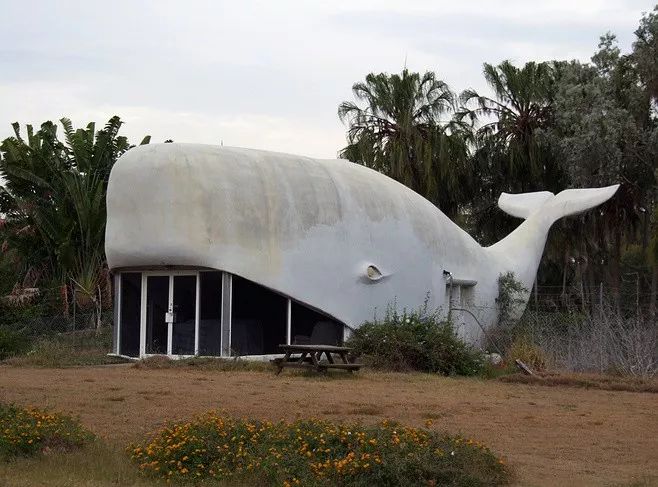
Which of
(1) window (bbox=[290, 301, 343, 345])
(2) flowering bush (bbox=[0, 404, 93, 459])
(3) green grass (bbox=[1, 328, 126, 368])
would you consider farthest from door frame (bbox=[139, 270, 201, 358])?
(2) flowering bush (bbox=[0, 404, 93, 459])

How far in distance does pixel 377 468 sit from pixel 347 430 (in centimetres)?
105

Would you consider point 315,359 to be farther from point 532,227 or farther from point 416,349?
point 532,227

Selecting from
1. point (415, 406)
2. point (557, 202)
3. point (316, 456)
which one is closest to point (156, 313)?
point (415, 406)

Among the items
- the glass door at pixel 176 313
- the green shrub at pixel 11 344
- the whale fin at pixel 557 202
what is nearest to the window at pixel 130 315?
the glass door at pixel 176 313

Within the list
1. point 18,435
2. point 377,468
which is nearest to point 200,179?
point 18,435

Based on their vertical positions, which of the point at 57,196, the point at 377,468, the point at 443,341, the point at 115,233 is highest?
the point at 57,196

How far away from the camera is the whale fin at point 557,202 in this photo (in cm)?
2762

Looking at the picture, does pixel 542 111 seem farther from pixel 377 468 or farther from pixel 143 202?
pixel 377 468

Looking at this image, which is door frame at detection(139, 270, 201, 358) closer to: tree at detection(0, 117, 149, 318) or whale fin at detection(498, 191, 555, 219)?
tree at detection(0, 117, 149, 318)

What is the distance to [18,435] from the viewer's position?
10.6 meters

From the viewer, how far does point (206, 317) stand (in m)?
21.9

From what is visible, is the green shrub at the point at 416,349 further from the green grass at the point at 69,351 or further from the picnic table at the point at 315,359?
the green grass at the point at 69,351

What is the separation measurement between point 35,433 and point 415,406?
5.98 metres

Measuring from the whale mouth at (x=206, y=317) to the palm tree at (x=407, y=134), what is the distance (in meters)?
Answer: 12.2
